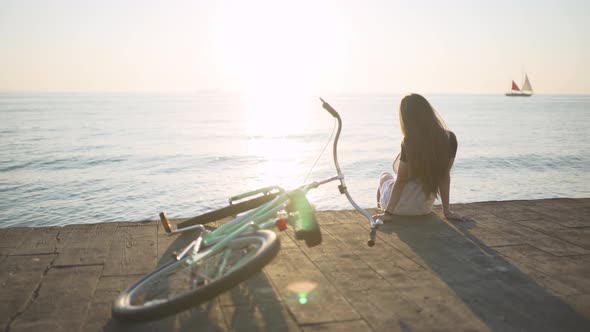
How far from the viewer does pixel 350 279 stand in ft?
14.9

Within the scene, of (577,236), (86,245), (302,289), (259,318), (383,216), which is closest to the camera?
(259,318)

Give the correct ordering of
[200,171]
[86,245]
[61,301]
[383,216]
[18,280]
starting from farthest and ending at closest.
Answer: [200,171], [383,216], [86,245], [18,280], [61,301]

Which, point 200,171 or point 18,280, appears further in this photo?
point 200,171

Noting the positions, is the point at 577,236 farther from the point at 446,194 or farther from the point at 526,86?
the point at 526,86

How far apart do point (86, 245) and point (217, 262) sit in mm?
2595

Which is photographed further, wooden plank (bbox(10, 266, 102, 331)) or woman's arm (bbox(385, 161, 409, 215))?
woman's arm (bbox(385, 161, 409, 215))

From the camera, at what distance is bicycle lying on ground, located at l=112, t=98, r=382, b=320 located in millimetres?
3197

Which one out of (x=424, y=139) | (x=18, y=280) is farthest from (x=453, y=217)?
(x=18, y=280)

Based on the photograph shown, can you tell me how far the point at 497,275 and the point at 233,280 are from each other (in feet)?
9.19

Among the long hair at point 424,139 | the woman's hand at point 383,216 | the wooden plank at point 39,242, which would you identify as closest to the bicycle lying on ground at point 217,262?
the wooden plank at point 39,242

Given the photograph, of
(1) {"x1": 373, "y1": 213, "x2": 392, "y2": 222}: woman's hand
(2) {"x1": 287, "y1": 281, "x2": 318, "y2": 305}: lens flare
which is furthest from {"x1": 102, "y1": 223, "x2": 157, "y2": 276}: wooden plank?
(1) {"x1": 373, "y1": 213, "x2": 392, "y2": 222}: woman's hand

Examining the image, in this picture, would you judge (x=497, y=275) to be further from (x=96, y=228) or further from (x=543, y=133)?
(x=543, y=133)

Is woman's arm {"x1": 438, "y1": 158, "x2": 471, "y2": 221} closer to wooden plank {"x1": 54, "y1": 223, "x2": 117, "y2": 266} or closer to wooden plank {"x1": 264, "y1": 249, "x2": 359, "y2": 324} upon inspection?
wooden plank {"x1": 264, "y1": 249, "x2": 359, "y2": 324}

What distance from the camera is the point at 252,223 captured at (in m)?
3.78
